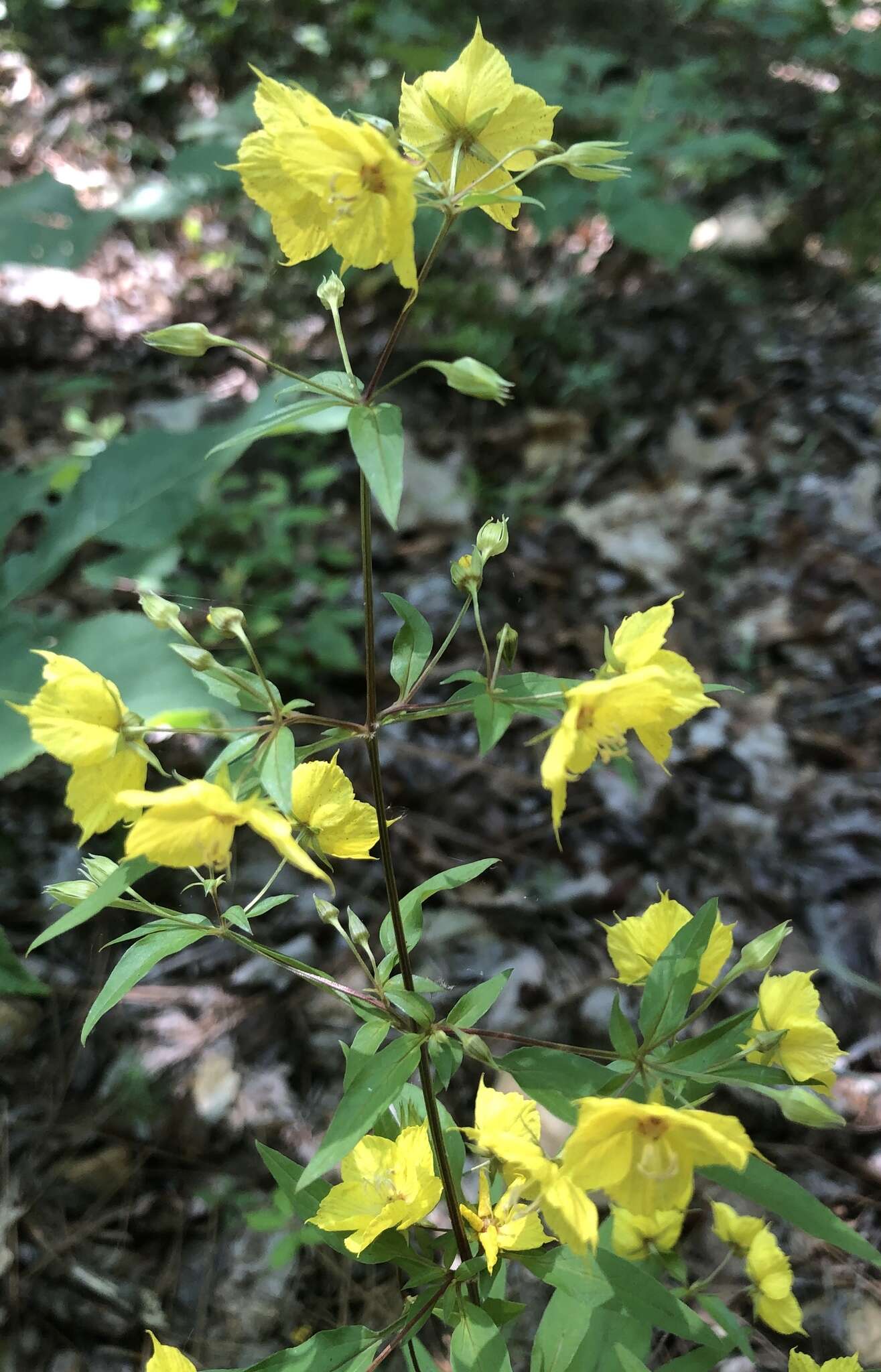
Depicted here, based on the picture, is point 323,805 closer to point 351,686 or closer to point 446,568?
point 351,686

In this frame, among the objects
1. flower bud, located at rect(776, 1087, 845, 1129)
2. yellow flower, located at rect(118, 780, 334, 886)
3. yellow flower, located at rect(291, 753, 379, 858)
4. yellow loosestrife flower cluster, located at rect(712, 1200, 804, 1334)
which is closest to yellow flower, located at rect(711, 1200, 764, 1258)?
yellow loosestrife flower cluster, located at rect(712, 1200, 804, 1334)

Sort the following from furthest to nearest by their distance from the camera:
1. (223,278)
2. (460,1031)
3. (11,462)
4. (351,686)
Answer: (223,278) → (11,462) → (351,686) → (460,1031)

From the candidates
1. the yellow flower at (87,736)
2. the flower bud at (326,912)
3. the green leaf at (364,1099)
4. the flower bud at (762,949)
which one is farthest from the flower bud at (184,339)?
the flower bud at (762,949)

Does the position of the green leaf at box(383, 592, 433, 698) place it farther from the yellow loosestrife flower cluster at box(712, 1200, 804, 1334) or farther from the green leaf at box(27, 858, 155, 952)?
the yellow loosestrife flower cluster at box(712, 1200, 804, 1334)

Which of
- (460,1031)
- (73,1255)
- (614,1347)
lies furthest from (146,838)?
(73,1255)

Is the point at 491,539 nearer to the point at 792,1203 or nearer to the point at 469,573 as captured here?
the point at 469,573

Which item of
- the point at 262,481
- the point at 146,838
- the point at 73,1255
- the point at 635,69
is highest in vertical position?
the point at 635,69
